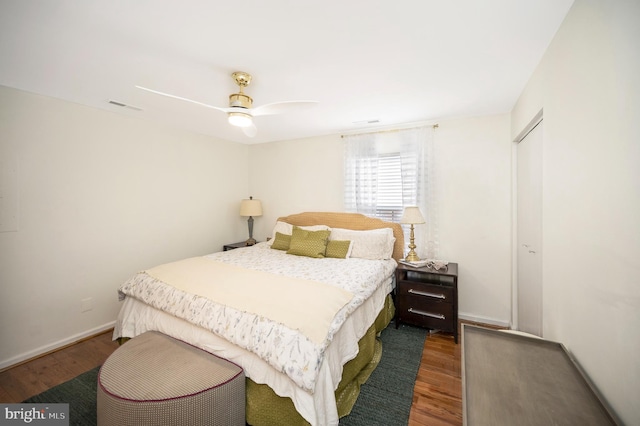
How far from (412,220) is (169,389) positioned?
2614 mm

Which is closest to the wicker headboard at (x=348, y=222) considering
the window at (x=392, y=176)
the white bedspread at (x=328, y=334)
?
the window at (x=392, y=176)

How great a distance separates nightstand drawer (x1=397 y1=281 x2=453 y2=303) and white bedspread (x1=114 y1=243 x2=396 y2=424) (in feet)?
0.57

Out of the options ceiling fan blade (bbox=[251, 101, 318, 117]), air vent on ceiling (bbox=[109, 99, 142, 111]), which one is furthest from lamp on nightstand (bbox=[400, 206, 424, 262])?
air vent on ceiling (bbox=[109, 99, 142, 111])

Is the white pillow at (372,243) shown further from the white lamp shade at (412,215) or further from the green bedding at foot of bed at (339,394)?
the green bedding at foot of bed at (339,394)

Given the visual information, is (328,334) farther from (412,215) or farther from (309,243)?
(412,215)

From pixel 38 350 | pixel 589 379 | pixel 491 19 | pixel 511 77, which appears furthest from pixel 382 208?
pixel 38 350

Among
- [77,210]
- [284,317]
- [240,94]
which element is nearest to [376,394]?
[284,317]

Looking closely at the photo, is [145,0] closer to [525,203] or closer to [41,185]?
[41,185]

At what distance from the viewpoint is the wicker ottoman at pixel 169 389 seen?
129 cm

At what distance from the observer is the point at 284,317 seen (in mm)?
1559

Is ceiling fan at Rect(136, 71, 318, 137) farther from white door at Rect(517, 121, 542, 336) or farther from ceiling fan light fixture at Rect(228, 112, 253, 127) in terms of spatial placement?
white door at Rect(517, 121, 542, 336)

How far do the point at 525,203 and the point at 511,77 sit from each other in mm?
1101

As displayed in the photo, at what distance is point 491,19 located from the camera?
142cm

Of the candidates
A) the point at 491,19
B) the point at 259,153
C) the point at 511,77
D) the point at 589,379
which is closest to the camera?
the point at 589,379
